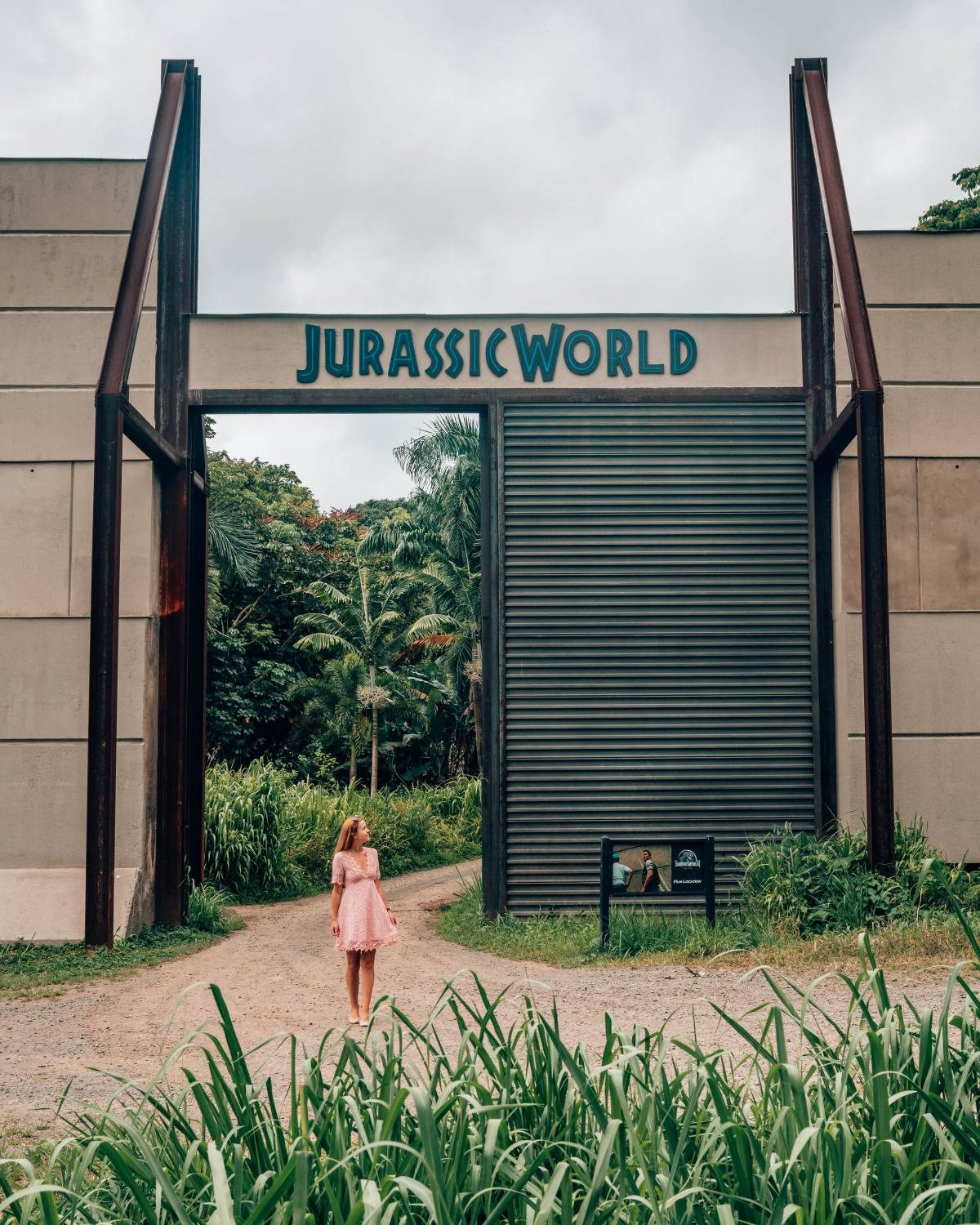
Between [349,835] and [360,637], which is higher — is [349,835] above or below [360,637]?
below

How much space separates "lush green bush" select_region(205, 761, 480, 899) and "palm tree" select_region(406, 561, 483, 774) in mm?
5220

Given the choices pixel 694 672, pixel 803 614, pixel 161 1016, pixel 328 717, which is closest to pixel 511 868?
pixel 694 672

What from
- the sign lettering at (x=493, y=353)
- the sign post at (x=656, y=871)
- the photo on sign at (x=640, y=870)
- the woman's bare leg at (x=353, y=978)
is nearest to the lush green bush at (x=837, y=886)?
the sign post at (x=656, y=871)

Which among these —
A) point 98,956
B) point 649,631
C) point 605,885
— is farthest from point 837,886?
point 98,956

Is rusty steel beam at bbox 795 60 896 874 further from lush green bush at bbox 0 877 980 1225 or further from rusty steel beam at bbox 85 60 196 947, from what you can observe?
lush green bush at bbox 0 877 980 1225

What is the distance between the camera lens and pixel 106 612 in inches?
399

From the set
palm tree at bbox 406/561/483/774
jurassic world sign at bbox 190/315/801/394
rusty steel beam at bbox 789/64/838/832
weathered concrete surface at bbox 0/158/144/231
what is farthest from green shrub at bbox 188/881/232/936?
palm tree at bbox 406/561/483/774

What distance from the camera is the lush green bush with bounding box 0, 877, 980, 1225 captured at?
2514 millimetres

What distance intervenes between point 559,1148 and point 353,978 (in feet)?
16.8

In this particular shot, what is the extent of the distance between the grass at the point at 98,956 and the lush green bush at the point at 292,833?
10.3ft

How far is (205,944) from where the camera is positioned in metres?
11.7

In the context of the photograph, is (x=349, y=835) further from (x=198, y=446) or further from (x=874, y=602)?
(x=198, y=446)

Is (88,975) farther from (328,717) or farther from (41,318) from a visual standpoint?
(328,717)

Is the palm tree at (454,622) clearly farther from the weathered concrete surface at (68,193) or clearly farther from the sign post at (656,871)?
the sign post at (656,871)
